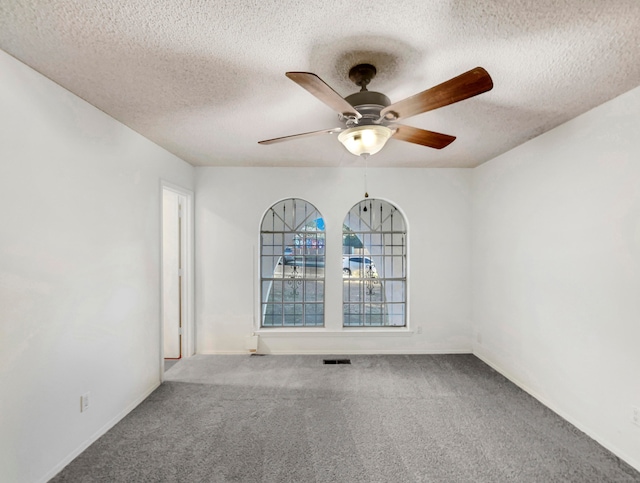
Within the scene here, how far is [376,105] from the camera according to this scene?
5.50ft

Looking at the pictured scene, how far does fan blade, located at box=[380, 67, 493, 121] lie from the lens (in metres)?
1.22

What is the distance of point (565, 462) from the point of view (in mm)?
1995

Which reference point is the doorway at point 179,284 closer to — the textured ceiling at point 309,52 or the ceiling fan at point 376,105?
the textured ceiling at point 309,52

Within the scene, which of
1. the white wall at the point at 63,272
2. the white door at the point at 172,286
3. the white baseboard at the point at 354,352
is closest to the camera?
the white wall at the point at 63,272

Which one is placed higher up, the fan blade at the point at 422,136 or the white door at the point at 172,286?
the fan blade at the point at 422,136

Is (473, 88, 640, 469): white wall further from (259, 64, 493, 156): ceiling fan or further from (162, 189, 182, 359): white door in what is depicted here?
(162, 189, 182, 359): white door

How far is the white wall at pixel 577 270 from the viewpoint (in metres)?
2.02

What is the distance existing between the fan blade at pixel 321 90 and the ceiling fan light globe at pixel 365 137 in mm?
112

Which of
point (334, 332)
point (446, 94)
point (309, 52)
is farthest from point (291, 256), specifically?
point (446, 94)

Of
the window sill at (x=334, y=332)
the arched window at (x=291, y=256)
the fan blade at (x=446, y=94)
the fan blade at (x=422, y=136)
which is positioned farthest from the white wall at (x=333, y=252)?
the fan blade at (x=446, y=94)

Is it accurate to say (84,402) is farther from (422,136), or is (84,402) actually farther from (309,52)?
(422,136)

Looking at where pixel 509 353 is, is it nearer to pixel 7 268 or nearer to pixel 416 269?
pixel 416 269

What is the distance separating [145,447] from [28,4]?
8.46 feet

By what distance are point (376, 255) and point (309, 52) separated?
3.05 m
